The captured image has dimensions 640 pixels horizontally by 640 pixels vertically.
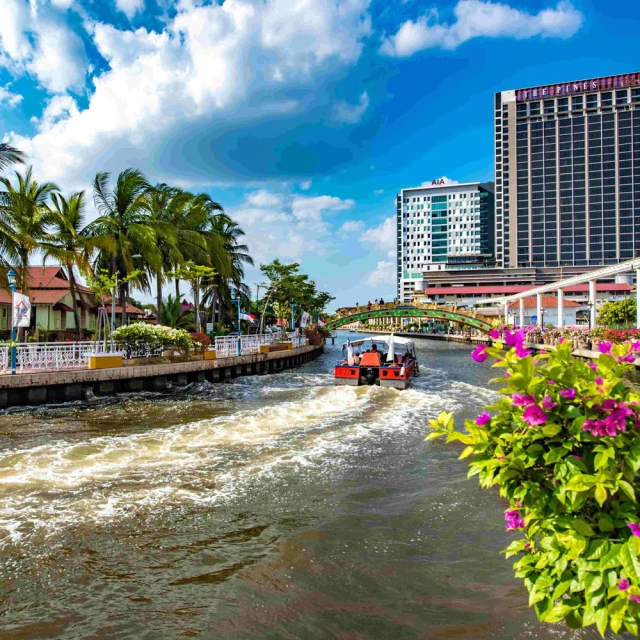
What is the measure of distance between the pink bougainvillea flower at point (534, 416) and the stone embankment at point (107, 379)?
16052 mm

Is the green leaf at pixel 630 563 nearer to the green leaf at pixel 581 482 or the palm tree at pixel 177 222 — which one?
the green leaf at pixel 581 482

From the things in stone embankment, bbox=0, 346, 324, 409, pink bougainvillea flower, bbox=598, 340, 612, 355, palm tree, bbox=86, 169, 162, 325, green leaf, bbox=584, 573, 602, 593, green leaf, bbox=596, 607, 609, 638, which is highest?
palm tree, bbox=86, 169, 162, 325

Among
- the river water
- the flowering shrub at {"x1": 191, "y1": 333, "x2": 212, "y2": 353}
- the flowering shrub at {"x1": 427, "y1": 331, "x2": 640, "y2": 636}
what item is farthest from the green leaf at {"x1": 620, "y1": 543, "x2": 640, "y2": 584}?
the flowering shrub at {"x1": 191, "y1": 333, "x2": 212, "y2": 353}

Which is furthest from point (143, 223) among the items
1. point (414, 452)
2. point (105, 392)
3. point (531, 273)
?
point (531, 273)

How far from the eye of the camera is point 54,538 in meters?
5.61

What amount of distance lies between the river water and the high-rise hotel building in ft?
368

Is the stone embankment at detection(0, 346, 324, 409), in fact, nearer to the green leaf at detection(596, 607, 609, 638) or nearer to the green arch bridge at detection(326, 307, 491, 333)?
the green leaf at detection(596, 607, 609, 638)

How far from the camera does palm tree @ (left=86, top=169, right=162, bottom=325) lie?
970 inches

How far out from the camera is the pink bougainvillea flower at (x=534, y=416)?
7.18ft

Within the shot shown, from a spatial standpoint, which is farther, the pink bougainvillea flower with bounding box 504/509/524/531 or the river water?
the river water

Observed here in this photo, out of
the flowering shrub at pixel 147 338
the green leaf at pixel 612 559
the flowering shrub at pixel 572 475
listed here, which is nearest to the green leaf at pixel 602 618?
the flowering shrub at pixel 572 475

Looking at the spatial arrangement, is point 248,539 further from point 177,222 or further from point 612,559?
point 177,222

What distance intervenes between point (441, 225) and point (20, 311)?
4939 inches

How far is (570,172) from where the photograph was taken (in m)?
107
